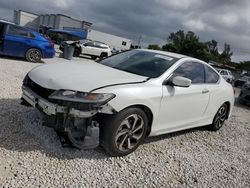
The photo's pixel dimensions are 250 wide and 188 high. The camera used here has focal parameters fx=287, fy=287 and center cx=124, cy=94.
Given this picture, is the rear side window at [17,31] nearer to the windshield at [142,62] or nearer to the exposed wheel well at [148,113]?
the windshield at [142,62]

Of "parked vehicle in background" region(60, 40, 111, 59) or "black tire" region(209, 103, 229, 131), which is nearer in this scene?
"black tire" region(209, 103, 229, 131)

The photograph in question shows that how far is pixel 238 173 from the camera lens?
14.3ft

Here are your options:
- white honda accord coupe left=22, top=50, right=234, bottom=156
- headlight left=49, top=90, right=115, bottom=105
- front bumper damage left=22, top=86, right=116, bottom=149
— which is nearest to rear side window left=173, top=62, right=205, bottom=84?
white honda accord coupe left=22, top=50, right=234, bottom=156

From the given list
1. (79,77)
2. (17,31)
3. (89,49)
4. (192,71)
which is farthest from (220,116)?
(89,49)

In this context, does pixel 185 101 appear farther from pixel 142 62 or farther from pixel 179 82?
pixel 142 62

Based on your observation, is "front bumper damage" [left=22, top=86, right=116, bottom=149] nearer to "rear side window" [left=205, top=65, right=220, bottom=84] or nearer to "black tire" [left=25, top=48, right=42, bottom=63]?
"rear side window" [left=205, top=65, right=220, bottom=84]

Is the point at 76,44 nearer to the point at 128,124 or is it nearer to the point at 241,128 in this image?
the point at 241,128

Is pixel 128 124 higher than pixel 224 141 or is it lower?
higher

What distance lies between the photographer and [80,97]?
3523 millimetres

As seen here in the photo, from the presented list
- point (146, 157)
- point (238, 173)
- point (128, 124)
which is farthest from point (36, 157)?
point (238, 173)

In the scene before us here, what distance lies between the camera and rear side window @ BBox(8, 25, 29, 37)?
11.2m

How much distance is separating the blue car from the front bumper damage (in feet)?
27.6

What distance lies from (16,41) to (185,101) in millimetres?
8770

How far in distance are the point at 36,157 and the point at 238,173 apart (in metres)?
2.96
